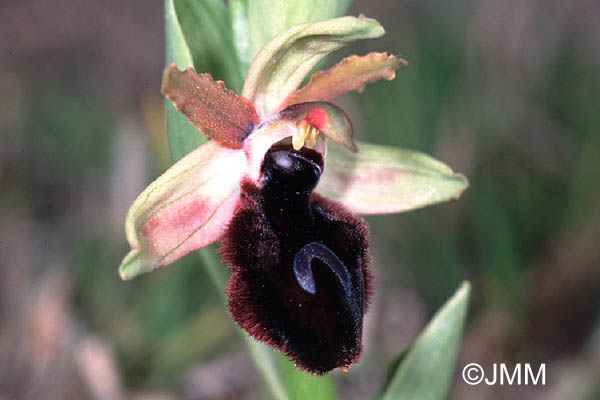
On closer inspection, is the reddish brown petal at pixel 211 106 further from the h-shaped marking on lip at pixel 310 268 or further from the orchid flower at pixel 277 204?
the h-shaped marking on lip at pixel 310 268

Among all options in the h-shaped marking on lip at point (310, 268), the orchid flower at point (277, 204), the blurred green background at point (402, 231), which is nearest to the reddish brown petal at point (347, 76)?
the orchid flower at point (277, 204)

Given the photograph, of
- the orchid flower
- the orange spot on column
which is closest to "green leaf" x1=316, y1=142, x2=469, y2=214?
A: the orchid flower

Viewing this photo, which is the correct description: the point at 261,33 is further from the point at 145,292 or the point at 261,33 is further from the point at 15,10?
the point at 15,10

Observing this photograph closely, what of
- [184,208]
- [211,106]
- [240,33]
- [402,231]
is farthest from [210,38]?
[402,231]

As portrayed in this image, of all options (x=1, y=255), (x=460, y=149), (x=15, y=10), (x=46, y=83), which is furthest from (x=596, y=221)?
(x=15, y=10)

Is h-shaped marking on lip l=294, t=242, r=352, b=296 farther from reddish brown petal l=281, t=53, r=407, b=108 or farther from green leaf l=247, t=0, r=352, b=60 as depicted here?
green leaf l=247, t=0, r=352, b=60

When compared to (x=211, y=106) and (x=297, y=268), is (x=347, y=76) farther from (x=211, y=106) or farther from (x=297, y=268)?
(x=297, y=268)
